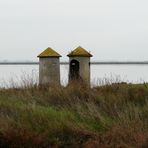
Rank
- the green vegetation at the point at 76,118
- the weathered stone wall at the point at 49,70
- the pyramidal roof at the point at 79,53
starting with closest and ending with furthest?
the green vegetation at the point at 76,118
the weathered stone wall at the point at 49,70
the pyramidal roof at the point at 79,53

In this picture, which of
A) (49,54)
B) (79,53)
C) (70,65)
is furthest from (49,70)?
(79,53)

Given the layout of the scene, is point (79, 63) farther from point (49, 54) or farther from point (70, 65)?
point (49, 54)

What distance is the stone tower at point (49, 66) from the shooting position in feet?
51.6

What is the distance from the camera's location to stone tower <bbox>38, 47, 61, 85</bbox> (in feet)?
51.6

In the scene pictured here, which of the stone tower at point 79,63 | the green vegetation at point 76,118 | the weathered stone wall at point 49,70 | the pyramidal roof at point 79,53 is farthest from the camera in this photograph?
the pyramidal roof at point 79,53

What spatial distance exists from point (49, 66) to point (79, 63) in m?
1.00

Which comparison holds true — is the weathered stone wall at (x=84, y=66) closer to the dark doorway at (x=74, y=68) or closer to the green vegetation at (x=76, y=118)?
Result: the dark doorway at (x=74, y=68)

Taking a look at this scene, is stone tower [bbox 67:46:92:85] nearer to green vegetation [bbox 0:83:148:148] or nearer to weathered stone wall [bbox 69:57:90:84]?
weathered stone wall [bbox 69:57:90:84]

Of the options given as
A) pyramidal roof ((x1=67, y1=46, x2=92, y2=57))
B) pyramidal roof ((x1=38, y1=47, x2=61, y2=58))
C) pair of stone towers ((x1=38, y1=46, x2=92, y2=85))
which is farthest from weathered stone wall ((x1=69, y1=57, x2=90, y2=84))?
pyramidal roof ((x1=38, y1=47, x2=61, y2=58))

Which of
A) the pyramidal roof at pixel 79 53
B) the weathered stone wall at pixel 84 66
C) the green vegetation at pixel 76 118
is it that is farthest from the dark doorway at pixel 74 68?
the green vegetation at pixel 76 118

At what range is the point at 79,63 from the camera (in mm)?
15891

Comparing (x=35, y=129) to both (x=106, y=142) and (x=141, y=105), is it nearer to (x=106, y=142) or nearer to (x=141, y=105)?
(x=106, y=142)

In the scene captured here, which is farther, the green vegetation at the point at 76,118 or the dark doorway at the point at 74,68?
the dark doorway at the point at 74,68

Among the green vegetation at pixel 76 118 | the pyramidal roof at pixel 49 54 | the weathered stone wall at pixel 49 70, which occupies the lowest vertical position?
the green vegetation at pixel 76 118
